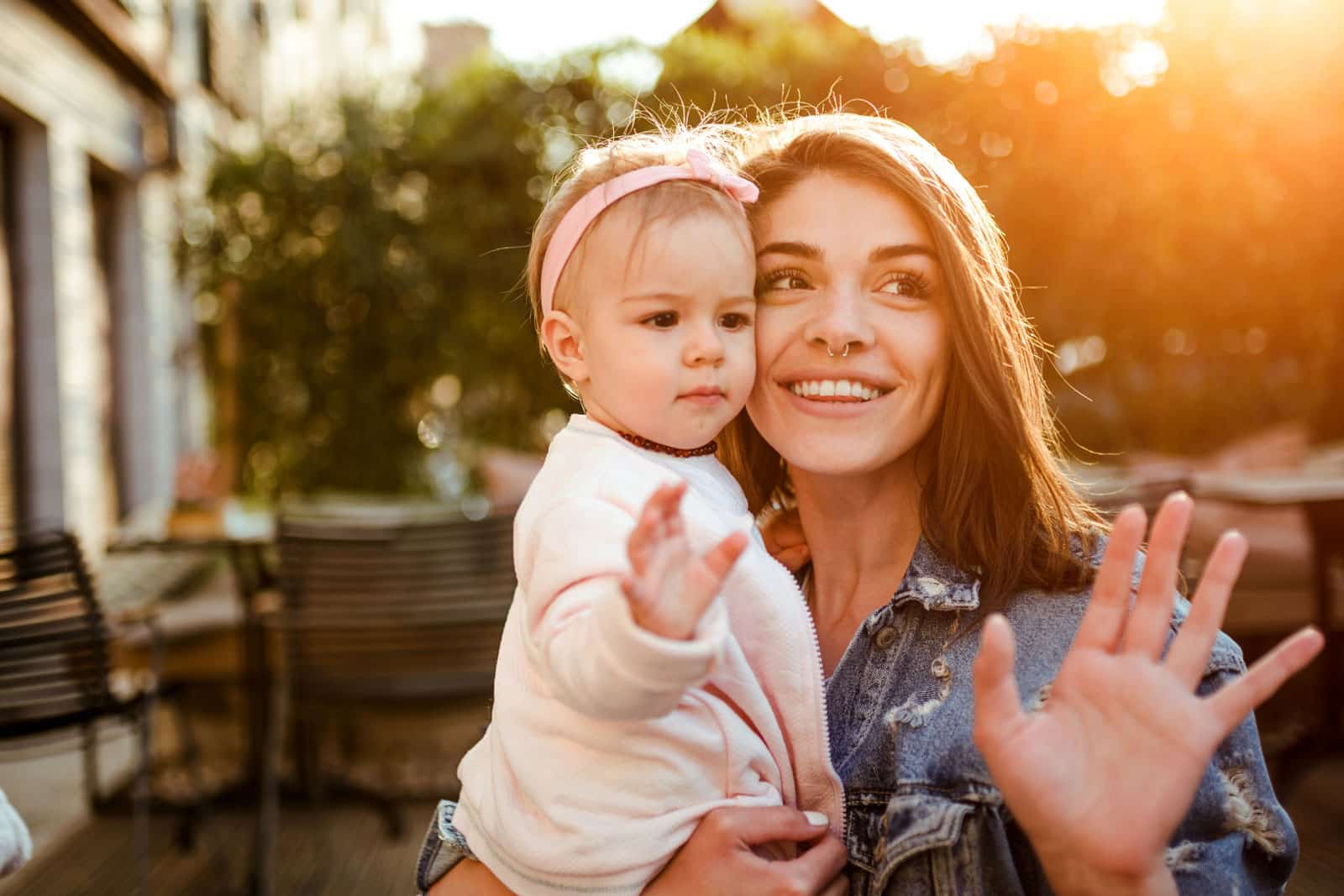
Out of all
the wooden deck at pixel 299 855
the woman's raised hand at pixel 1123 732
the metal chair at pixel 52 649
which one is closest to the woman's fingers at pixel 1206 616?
the woman's raised hand at pixel 1123 732

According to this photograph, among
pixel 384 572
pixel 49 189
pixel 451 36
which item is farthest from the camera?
pixel 451 36

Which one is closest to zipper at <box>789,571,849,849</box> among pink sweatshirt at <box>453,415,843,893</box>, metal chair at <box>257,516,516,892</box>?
pink sweatshirt at <box>453,415,843,893</box>

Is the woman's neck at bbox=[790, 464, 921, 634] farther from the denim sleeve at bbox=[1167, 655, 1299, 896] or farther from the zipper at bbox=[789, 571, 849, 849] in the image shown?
the denim sleeve at bbox=[1167, 655, 1299, 896]

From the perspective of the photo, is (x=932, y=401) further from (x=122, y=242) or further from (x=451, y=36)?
(x=451, y=36)

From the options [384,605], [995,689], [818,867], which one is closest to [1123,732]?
[995,689]

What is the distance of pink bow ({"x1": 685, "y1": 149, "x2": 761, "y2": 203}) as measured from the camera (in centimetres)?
143

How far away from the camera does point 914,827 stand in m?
1.24

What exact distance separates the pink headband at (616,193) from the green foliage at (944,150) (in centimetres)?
422

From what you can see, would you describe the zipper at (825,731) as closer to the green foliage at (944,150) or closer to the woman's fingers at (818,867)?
the woman's fingers at (818,867)

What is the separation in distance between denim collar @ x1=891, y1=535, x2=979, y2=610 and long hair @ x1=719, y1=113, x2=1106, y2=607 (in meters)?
0.01

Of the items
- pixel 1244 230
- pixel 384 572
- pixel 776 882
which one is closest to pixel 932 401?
pixel 776 882

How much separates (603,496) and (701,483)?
17cm

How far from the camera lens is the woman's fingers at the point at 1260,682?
1.04 m

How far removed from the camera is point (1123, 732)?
1055 mm
